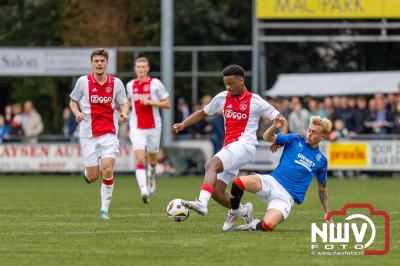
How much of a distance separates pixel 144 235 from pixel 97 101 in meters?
3.64

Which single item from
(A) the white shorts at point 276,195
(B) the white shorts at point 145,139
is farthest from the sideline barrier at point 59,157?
(A) the white shorts at point 276,195

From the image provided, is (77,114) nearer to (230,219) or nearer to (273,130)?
(230,219)

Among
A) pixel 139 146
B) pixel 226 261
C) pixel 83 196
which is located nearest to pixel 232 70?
pixel 226 261

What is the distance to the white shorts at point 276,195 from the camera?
45.9ft

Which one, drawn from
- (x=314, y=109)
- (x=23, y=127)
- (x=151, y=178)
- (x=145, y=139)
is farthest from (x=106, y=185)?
(x=23, y=127)

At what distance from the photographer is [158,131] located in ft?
70.6

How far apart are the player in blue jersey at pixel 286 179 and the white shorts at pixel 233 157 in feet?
1.77

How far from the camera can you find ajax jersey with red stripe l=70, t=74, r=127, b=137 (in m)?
16.7

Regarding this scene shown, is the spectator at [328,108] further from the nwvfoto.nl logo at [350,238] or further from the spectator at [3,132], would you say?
the nwvfoto.nl logo at [350,238]

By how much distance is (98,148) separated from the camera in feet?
55.4

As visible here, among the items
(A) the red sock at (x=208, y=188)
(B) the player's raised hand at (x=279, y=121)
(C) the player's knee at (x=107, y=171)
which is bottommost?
(C) the player's knee at (x=107, y=171)

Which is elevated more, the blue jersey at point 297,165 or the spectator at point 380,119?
the blue jersey at point 297,165

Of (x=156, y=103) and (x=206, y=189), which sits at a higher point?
(x=156, y=103)

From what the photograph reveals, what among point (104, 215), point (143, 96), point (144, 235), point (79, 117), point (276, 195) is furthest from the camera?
point (143, 96)
